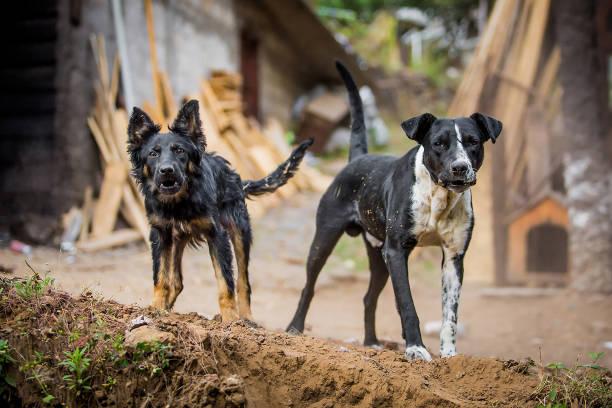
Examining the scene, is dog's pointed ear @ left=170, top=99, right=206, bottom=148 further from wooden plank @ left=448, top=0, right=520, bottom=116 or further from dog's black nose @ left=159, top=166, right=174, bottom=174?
wooden plank @ left=448, top=0, right=520, bottom=116

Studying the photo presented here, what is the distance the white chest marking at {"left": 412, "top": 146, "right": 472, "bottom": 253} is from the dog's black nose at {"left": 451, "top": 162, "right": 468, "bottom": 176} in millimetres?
366

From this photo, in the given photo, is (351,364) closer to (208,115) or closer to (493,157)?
(493,157)

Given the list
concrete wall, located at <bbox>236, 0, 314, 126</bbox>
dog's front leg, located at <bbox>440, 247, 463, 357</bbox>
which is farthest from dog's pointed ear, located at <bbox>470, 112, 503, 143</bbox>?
concrete wall, located at <bbox>236, 0, 314, 126</bbox>

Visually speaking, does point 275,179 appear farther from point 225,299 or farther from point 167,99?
point 167,99

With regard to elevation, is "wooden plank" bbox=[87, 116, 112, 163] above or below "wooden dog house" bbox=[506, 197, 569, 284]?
above

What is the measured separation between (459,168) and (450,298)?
41.5 inches

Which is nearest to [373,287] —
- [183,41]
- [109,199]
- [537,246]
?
[109,199]

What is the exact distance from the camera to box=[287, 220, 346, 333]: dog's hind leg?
222 inches

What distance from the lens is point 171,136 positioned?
4523mm

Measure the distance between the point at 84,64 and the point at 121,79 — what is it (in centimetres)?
87

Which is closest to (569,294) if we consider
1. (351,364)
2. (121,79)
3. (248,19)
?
(351,364)

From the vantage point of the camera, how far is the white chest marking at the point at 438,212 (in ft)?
14.9

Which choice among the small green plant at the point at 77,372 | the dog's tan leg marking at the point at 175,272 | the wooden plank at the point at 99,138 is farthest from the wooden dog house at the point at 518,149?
the small green plant at the point at 77,372

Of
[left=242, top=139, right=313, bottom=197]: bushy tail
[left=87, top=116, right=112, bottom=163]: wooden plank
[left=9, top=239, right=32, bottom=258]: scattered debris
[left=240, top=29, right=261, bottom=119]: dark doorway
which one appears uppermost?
[left=240, top=29, right=261, bottom=119]: dark doorway
